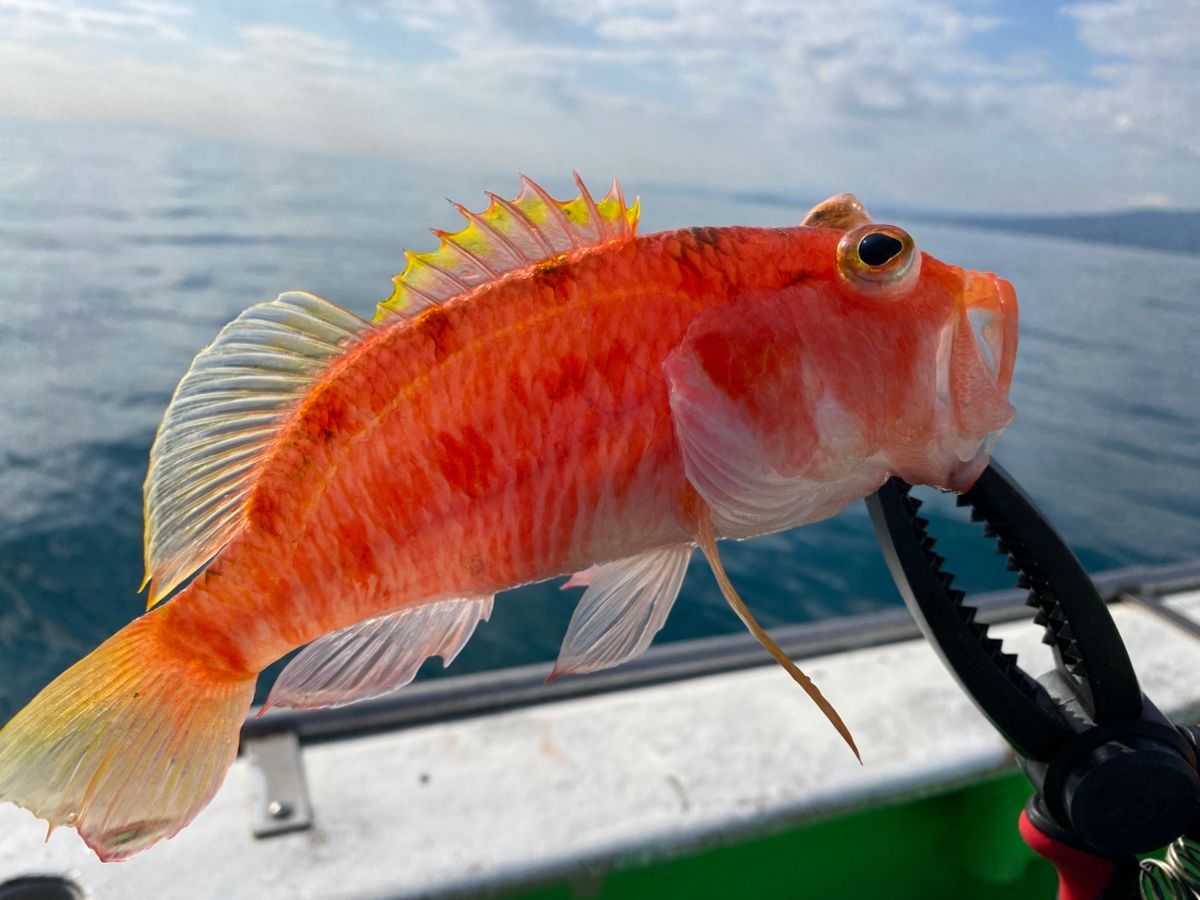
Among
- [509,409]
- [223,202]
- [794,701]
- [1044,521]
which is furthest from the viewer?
[223,202]

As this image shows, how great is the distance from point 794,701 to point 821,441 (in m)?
1.52

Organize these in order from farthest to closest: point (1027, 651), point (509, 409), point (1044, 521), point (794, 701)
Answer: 1. point (1027, 651)
2. point (794, 701)
3. point (1044, 521)
4. point (509, 409)

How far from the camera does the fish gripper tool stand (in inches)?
35.8

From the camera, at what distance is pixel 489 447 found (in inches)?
23.0

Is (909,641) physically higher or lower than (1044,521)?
lower

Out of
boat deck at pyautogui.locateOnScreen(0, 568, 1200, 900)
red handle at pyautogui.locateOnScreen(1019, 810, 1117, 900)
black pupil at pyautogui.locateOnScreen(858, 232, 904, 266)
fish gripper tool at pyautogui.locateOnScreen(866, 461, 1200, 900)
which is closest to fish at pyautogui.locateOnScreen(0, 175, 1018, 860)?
black pupil at pyautogui.locateOnScreen(858, 232, 904, 266)

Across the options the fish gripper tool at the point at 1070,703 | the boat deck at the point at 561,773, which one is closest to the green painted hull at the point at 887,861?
the boat deck at the point at 561,773

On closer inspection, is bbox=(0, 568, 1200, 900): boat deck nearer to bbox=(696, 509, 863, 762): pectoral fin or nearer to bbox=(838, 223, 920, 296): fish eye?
bbox=(696, 509, 863, 762): pectoral fin

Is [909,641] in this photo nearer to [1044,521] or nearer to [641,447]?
[1044,521]

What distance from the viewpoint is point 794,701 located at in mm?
1997

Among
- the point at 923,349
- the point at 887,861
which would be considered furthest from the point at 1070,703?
the point at 887,861

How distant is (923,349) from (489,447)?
306mm

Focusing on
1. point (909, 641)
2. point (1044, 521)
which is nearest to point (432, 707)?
point (909, 641)

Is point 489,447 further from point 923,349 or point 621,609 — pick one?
point 923,349
